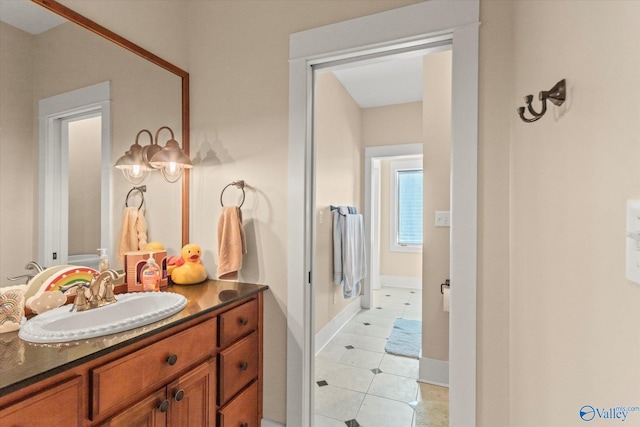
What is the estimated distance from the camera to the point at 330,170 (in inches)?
124

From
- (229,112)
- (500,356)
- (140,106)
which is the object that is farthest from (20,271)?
(500,356)

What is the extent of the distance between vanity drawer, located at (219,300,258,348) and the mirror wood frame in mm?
626

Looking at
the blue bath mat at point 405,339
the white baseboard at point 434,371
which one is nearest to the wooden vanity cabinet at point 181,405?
the white baseboard at point 434,371

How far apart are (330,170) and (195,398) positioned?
2295 mm

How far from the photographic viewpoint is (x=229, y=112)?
183cm

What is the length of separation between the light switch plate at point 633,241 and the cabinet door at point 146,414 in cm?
134

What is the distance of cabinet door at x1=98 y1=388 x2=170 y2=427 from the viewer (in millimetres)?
985

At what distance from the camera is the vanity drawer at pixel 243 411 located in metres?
1.42

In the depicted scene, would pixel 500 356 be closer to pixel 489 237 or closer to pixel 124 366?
pixel 489 237

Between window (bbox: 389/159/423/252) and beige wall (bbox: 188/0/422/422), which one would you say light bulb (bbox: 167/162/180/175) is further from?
window (bbox: 389/159/423/252)

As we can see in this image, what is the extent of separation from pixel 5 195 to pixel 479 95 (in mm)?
1914

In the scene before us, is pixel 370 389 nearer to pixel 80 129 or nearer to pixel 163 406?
pixel 163 406

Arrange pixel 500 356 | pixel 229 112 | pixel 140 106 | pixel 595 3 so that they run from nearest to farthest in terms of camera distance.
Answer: pixel 595 3, pixel 500 356, pixel 140 106, pixel 229 112

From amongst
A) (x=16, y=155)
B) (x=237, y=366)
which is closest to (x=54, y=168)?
(x=16, y=155)
